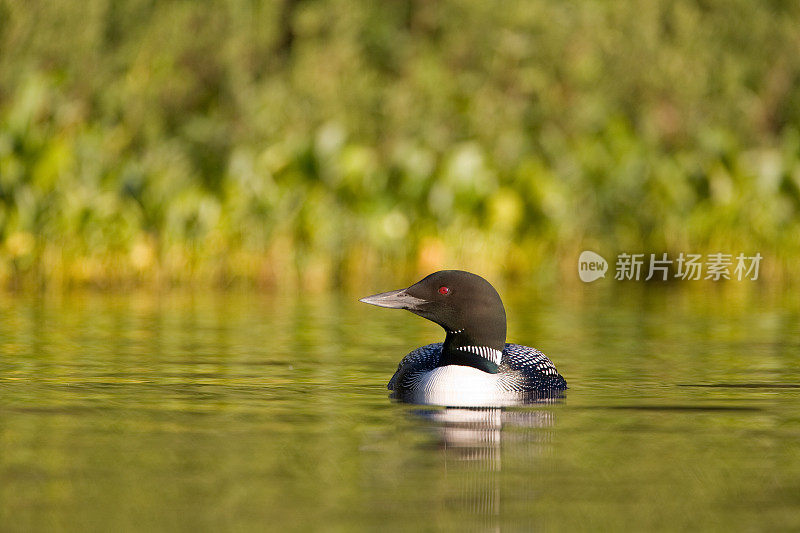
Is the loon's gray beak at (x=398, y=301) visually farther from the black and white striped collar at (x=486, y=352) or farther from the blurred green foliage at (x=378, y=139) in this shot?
the blurred green foliage at (x=378, y=139)

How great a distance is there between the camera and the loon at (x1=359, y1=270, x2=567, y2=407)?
8.21 metres

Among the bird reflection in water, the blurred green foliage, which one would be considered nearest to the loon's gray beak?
the bird reflection in water

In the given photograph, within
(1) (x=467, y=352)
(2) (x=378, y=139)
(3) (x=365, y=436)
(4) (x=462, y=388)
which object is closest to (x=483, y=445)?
Result: (3) (x=365, y=436)

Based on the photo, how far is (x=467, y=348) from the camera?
8336 millimetres

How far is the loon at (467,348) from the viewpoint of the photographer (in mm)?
8211

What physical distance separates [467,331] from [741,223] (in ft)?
44.3

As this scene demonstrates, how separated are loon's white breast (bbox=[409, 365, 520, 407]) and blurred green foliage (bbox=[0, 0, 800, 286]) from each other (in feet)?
33.3

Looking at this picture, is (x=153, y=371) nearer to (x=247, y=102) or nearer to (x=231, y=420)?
(x=231, y=420)

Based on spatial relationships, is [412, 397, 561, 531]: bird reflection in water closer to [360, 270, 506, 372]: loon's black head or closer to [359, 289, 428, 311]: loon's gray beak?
[360, 270, 506, 372]: loon's black head

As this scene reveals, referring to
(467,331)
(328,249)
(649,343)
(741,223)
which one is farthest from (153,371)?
(741,223)

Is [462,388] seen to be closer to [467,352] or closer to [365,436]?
[467,352]

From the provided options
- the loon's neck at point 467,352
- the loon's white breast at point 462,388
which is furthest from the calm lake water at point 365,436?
the loon's neck at point 467,352

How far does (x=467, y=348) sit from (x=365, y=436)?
167 centimetres

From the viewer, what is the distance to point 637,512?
5.02 meters
